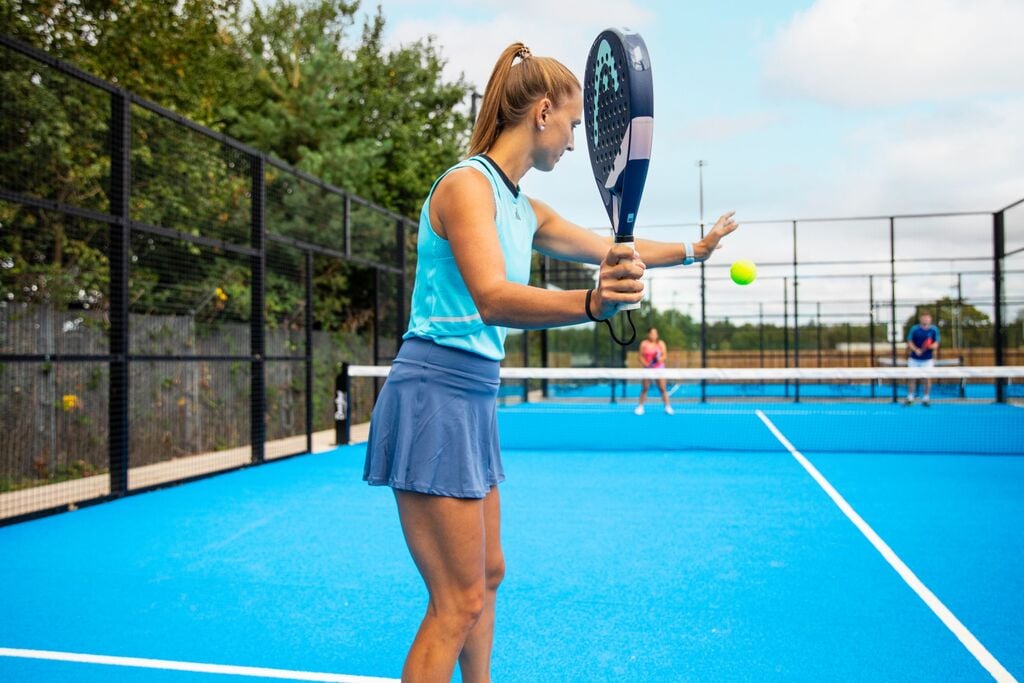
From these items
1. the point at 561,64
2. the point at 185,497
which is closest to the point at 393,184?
the point at 185,497

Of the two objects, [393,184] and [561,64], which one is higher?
[393,184]

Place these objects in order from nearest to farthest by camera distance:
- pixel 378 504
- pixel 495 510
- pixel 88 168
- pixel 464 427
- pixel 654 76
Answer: pixel 654 76, pixel 464 427, pixel 495 510, pixel 378 504, pixel 88 168

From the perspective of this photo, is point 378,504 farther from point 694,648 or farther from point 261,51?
point 261,51

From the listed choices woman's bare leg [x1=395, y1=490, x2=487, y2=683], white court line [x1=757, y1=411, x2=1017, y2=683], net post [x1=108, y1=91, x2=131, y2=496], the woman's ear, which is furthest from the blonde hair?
net post [x1=108, y1=91, x2=131, y2=496]

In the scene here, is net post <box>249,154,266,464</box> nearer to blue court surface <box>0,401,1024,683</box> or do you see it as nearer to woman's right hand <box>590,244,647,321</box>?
blue court surface <box>0,401,1024,683</box>

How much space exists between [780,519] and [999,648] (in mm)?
2622

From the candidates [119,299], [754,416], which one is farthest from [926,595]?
[754,416]

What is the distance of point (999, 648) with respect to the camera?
10.9ft

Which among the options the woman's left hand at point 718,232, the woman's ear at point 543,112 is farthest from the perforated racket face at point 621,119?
the woman's left hand at point 718,232

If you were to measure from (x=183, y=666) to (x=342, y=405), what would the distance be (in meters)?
7.39

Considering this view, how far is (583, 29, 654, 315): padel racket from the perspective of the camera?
1.59m

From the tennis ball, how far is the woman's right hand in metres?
2.06

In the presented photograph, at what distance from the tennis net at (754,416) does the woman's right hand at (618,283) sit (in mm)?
7769

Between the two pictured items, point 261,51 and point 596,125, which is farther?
point 261,51
